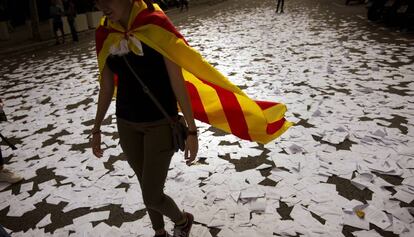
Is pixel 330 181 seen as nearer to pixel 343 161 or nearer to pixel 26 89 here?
pixel 343 161

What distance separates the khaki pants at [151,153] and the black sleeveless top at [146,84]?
0.07 m

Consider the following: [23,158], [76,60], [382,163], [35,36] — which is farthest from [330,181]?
[35,36]

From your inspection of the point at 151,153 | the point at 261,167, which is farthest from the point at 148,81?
the point at 261,167

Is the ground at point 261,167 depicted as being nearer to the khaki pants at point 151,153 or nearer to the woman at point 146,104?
the khaki pants at point 151,153

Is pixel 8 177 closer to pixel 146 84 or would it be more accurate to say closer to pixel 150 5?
pixel 146 84

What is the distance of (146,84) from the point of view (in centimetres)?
192

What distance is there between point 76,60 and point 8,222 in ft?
27.7

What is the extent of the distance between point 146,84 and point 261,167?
2.20 m

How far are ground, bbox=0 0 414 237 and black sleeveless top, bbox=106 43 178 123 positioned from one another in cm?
136

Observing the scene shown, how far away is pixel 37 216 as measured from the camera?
10.3 feet

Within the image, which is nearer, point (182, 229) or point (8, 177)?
point (182, 229)

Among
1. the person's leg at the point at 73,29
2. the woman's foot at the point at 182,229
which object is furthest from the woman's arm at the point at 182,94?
the person's leg at the point at 73,29

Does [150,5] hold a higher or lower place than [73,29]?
higher

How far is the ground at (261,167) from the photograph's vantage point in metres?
2.87
